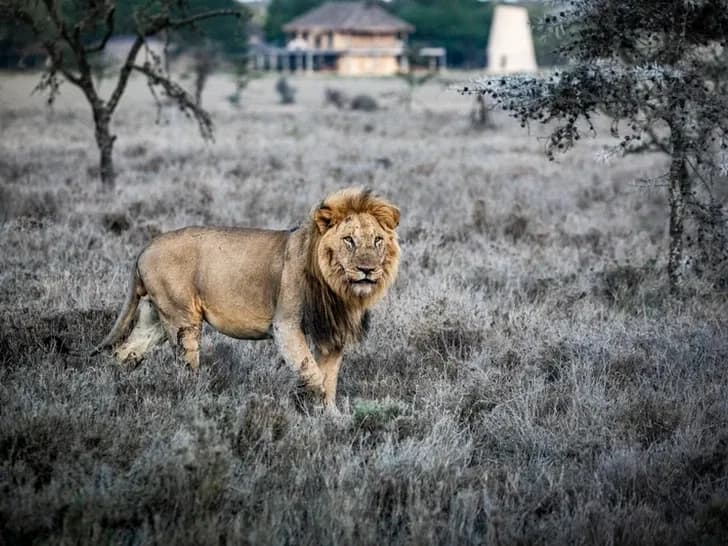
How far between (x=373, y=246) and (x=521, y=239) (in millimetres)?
7071

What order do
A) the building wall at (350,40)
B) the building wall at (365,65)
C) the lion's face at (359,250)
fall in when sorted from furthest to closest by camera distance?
the building wall at (350,40) < the building wall at (365,65) < the lion's face at (359,250)

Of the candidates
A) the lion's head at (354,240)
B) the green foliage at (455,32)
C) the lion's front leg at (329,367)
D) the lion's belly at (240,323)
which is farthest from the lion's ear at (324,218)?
the green foliage at (455,32)

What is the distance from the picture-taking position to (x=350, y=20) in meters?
92.5

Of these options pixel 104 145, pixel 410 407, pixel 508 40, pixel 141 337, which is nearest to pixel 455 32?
pixel 508 40

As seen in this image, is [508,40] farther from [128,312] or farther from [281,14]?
[128,312]

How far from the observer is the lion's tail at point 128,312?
6.44 m

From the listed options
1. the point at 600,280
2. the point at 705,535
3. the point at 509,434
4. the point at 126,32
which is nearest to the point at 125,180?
the point at 126,32

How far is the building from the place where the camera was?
90.4 metres

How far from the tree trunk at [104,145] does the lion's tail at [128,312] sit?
9957 millimetres

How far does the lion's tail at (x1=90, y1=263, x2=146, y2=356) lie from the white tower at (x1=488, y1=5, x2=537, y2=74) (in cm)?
8516

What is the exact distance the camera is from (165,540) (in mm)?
4109

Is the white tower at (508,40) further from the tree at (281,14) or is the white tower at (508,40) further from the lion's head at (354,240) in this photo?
the lion's head at (354,240)

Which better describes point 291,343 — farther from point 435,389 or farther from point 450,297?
point 450,297

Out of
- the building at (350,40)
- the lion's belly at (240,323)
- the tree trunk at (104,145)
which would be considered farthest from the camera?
the building at (350,40)
